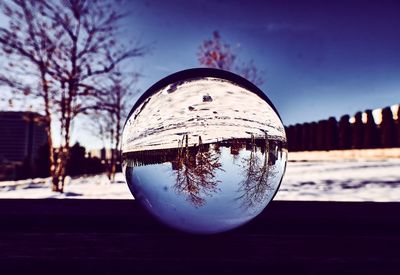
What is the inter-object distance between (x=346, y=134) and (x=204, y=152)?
1751 cm

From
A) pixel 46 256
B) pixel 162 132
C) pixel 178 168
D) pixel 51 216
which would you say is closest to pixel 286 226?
pixel 178 168

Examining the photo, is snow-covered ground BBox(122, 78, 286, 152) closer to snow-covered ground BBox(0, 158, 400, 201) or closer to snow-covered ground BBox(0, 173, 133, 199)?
snow-covered ground BBox(0, 173, 133, 199)

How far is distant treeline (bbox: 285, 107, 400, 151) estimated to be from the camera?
14.6m

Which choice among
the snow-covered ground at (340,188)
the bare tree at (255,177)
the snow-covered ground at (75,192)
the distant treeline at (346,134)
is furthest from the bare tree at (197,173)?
the distant treeline at (346,134)

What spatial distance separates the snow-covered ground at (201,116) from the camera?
1.33 meters

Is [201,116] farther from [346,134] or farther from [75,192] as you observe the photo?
[346,134]

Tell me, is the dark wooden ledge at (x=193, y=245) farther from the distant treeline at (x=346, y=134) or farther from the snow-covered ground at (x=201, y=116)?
the distant treeline at (x=346, y=134)

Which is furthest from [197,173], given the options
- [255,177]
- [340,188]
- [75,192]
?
[75,192]

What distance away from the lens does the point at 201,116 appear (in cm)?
133

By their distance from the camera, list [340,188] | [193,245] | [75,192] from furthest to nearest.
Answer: [75,192], [340,188], [193,245]

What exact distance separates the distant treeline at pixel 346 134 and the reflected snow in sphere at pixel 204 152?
15.0 meters

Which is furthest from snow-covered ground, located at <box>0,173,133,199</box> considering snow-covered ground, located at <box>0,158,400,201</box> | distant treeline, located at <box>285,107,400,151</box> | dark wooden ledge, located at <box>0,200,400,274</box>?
distant treeline, located at <box>285,107,400,151</box>

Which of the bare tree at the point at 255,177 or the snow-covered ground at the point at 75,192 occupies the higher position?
the bare tree at the point at 255,177

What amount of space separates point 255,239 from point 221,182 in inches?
9.5
